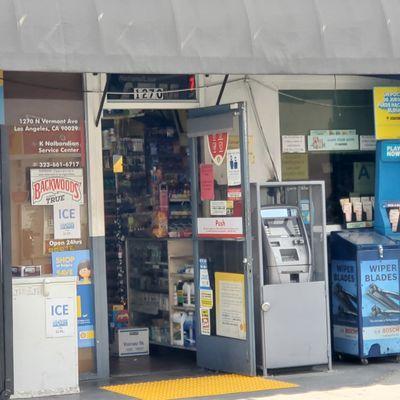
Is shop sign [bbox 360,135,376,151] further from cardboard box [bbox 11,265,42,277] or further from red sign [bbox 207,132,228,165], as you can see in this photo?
cardboard box [bbox 11,265,42,277]

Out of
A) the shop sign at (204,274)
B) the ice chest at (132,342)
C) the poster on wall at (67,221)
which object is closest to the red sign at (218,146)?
the shop sign at (204,274)

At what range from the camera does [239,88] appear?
10.6m

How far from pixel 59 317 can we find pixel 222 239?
1.80m

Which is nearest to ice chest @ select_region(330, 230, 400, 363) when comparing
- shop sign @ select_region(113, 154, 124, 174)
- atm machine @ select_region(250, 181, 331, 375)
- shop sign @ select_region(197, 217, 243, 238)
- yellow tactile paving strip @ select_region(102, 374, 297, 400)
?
atm machine @ select_region(250, 181, 331, 375)

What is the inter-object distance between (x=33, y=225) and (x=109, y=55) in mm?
2122

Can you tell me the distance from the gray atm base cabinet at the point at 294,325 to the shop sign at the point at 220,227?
24.4 inches

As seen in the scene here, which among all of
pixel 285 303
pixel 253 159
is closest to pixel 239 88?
pixel 253 159

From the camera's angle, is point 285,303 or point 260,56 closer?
point 260,56

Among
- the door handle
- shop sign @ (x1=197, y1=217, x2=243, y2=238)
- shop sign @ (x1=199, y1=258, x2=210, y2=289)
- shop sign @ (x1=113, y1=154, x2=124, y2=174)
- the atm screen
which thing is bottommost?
the door handle

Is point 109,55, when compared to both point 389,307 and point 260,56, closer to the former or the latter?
point 260,56

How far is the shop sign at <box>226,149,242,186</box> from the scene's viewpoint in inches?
378

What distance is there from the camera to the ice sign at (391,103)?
1090 cm

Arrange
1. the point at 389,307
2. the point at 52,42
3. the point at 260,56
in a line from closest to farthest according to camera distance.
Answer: the point at 52,42 → the point at 260,56 → the point at 389,307

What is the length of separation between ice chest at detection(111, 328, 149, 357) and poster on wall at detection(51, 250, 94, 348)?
1.45 meters
